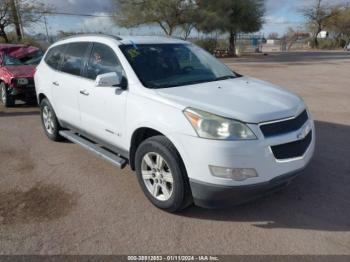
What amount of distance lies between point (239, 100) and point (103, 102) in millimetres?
1749

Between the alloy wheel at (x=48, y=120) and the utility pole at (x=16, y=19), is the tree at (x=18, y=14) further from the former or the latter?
the alloy wheel at (x=48, y=120)

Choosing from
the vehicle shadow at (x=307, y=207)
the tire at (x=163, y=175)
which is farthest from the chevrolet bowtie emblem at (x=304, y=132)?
the tire at (x=163, y=175)

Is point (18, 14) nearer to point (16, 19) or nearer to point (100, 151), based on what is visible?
point (16, 19)

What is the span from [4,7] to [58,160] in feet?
71.1

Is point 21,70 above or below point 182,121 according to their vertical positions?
above

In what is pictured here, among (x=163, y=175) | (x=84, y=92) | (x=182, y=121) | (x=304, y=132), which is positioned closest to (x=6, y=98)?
(x=84, y=92)

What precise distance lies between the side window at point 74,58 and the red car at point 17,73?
422 cm

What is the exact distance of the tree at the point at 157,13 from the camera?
2764cm

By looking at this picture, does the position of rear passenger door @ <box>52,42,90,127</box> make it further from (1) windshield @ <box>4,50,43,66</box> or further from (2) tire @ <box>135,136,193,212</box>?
(1) windshield @ <box>4,50,43,66</box>

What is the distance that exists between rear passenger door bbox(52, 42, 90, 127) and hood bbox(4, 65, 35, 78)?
413 cm

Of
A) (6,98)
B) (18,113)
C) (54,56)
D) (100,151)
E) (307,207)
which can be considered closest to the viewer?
(307,207)

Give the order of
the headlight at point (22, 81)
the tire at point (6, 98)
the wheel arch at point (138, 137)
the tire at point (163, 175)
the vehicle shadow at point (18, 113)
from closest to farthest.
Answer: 1. the tire at point (163, 175)
2. the wheel arch at point (138, 137)
3. the vehicle shadow at point (18, 113)
4. the headlight at point (22, 81)
5. the tire at point (6, 98)

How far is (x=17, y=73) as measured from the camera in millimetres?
9109

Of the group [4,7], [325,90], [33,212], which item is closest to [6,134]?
[33,212]
